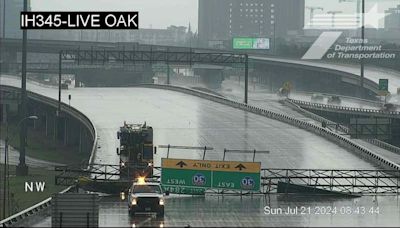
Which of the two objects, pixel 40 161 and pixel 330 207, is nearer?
pixel 330 207

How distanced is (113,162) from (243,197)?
66.1ft

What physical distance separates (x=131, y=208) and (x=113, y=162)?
1060 inches

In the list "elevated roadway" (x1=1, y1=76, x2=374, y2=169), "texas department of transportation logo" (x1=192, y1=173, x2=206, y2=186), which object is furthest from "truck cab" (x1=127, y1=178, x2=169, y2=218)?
"elevated roadway" (x1=1, y1=76, x2=374, y2=169)

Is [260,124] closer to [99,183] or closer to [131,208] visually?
[99,183]

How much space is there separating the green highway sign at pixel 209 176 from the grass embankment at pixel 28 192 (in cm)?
1325

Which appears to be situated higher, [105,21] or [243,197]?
[105,21]

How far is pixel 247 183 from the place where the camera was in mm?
49406

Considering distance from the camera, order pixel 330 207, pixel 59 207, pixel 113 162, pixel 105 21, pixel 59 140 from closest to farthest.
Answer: pixel 105 21 → pixel 59 207 → pixel 330 207 → pixel 113 162 → pixel 59 140

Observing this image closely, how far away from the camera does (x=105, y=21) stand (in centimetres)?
3384

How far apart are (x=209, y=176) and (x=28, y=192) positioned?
2687 cm

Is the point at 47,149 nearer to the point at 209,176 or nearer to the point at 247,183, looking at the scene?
the point at 209,176

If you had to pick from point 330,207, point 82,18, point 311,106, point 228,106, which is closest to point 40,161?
point 228,106

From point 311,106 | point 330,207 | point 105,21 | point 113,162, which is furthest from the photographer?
point 311,106

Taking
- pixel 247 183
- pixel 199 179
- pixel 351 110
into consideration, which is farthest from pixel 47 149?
pixel 247 183
